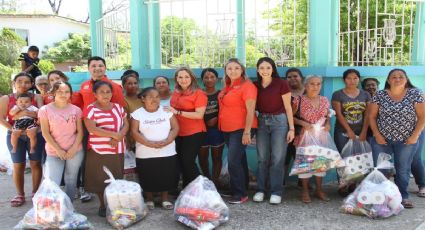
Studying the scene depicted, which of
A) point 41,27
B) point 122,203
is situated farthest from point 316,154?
point 41,27

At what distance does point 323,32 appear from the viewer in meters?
4.92

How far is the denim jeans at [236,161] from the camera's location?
432 cm

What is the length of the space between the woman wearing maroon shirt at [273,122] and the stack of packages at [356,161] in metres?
0.69

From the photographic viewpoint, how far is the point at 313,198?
4598 millimetres

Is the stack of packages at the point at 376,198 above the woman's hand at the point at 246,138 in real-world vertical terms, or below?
below

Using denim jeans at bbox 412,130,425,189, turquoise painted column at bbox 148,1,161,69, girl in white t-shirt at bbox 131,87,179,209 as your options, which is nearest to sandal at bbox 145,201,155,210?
girl in white t-shirt at bbox 131,87,179,209

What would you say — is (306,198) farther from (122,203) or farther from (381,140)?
(122,203)

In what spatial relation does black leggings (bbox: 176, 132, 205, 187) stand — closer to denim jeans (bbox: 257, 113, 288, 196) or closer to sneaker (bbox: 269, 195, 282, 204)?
denim jeans (bbox: 257, 113, 288, 196)

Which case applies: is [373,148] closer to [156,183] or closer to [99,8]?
[156,183]

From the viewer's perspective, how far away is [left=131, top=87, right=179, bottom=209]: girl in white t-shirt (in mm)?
4176

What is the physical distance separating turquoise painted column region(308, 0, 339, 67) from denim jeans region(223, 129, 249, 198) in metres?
1.49

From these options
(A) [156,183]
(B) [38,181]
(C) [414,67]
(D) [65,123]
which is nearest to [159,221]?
(A) [156,183]

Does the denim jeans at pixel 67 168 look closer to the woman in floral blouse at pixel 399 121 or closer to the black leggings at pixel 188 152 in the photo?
the black leggings at pixel 188 152

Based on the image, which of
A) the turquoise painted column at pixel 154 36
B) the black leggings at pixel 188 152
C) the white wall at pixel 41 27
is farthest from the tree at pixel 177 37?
the white wall at pixel 41 27
